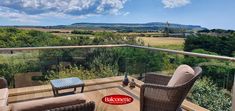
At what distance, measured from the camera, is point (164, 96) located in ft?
9.66

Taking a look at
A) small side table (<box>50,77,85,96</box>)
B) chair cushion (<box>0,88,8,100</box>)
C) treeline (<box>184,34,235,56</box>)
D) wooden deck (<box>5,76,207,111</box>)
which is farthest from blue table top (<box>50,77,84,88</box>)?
treeline (<box>184,34,235,56</box>)

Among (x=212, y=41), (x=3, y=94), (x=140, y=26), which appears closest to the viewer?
(x=3, y=94)

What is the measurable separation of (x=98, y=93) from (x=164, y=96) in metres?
2.03

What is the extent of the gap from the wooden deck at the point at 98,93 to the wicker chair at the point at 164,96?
2.66 feet

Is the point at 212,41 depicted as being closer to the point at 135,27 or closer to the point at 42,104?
the point at 135,27

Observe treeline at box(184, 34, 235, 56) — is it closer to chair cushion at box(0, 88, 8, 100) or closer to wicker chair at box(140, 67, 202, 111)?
wicker chair at box(140, 67, 202, 111)

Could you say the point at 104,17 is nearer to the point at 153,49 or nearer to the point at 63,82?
the point at 153,49

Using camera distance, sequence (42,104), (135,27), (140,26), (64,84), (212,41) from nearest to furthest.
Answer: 1. (42,104)
2. (64,84)
3. (212,41)
4. (140,26)
5. (135,27)

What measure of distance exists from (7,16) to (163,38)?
288 inches

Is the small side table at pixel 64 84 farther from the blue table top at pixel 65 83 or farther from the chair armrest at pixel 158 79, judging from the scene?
the chair armrest at pixel 158 79

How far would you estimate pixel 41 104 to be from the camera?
5.64ft

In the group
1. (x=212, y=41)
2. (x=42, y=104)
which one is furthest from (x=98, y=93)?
(x=212, y=41)

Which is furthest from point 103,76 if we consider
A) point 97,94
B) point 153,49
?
point 153,49

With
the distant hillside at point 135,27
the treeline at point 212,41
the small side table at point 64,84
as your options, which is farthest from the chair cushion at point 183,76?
the treeline at point 212,41
